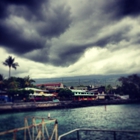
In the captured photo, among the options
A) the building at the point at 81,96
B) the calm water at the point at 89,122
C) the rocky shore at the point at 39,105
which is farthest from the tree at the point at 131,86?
the calm water at the point at 89,122

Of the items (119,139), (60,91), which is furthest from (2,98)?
(119,139)

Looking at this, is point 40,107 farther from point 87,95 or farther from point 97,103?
point 87,95

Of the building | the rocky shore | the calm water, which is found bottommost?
the calm water

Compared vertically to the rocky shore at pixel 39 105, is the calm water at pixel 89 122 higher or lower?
lower

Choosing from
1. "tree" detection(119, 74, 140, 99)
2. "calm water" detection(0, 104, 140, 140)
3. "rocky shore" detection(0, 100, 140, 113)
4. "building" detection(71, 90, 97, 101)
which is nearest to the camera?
"calm water" detection(0, 104, 140, 140)

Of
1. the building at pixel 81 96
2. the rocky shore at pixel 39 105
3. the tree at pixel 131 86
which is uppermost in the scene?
the tree at pixel 131 86

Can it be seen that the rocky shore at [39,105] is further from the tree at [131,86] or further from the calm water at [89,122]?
the tree at [131,86]

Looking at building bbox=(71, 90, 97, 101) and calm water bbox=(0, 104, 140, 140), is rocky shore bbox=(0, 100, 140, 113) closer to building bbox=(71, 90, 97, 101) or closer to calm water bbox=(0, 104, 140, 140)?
calm water bbox=(0, 104, 140, 140)

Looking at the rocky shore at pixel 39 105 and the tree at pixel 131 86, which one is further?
the tree at pixel 131 86

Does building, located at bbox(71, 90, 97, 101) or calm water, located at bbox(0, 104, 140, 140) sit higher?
building, located at bbox(71, 90, 97, 101)

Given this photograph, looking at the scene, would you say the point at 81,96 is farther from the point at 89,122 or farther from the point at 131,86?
the point at 89,122

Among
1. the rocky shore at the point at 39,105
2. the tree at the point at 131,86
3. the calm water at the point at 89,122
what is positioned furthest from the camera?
the tree at the point at 131,86

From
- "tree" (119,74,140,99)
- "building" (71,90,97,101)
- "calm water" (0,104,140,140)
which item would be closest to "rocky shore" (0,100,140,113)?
"calm water" (0,104,140,140)

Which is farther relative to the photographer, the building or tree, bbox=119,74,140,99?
tree, bbox=119,74,140,99
